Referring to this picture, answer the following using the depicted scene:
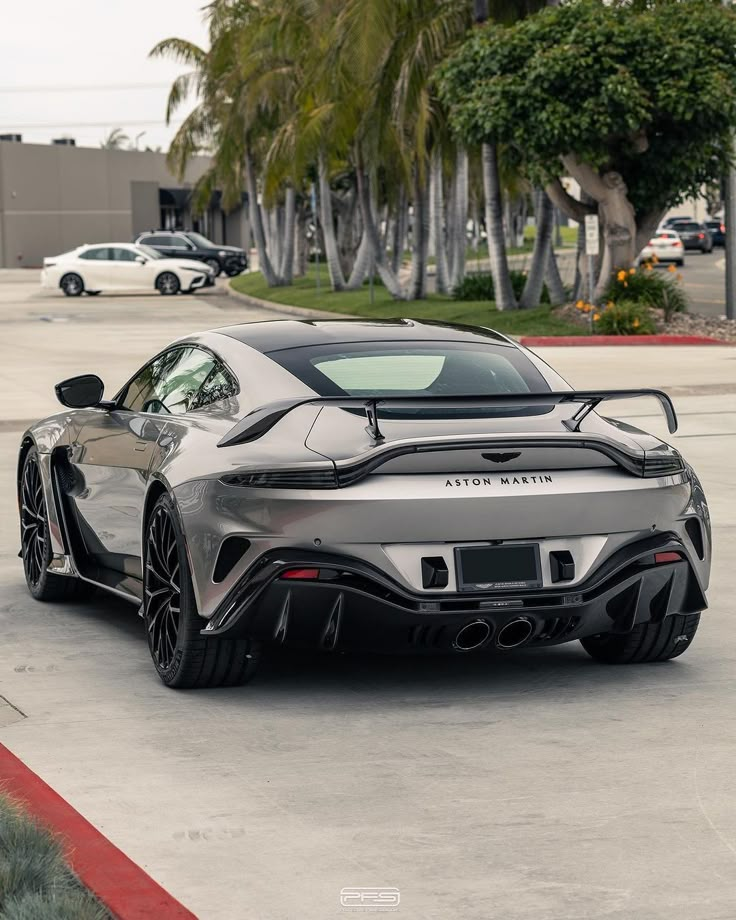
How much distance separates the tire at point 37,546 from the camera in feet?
27.5

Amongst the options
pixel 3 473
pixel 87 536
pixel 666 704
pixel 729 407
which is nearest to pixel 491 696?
pixel 666 704

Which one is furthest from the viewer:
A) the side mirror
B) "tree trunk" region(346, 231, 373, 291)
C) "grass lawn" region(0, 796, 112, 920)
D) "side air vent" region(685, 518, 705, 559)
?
"tree trunk" region(346, 231, 373, 291)

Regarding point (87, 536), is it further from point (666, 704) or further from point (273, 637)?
point (666, 704)

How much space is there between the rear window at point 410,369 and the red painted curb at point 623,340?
22491 mm

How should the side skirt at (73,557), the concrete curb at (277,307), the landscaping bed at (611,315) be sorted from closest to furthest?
the side skirt at (73,557) < the landscaping bed at (611,315) < the concrete curb at (277,307)

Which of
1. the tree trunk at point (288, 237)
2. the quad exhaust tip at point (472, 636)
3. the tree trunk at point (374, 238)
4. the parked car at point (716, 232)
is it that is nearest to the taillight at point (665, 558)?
the quad exhaust tip at point (472, 636)

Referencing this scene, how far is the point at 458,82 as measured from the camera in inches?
1223

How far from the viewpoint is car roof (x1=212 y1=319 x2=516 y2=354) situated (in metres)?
7.17

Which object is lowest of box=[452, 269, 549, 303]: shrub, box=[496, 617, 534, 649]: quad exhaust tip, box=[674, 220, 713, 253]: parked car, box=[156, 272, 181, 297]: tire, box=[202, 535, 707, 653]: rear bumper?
box=[496, 617, 534, 649]: quad exhaust tip

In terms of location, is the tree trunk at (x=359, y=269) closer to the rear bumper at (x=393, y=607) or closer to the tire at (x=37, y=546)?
the tire at (x=37, y=546)

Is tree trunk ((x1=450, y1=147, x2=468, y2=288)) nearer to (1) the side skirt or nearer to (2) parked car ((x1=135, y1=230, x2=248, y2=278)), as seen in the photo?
(2) parked car ((x1=135, y1=230, x2=248, y2=278))

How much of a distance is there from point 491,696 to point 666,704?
2.14 feet

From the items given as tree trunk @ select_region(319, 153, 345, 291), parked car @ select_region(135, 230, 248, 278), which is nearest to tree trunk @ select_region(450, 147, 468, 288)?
tree trunk @ select_region(319, 153, 345, 291)

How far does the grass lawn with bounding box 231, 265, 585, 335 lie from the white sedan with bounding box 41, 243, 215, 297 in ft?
7.07
